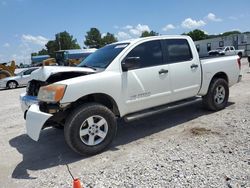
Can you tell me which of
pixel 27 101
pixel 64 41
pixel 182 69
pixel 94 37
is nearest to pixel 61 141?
pixel 27 101

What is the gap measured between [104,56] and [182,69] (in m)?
1.69

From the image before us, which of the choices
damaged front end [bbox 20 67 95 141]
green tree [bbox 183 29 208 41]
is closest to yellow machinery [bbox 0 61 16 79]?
damaged front end [bbox 20 67 95 141]

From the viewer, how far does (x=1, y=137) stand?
606 cm

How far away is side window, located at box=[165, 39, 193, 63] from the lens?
18.5 ft

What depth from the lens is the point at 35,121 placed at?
4262mm

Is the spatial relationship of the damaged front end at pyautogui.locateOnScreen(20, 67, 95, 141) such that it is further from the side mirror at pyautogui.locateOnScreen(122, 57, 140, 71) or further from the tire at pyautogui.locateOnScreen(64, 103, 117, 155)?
the side mirror at pyautogui.locateOnScreen(122, 57, 140, 71)

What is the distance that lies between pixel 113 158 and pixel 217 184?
5.60ft

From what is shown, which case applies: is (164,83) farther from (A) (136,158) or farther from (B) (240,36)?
(B) (240,36)

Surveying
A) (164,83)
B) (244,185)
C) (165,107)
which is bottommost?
(244,185)

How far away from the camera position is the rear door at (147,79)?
4.90 meters

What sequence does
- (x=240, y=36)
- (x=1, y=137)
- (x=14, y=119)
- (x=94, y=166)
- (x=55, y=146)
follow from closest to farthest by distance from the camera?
(x=94, y=166) → (x=55, y=146) → (x=1, y=137) → (x=14, y=119) → (x=240, y=36)

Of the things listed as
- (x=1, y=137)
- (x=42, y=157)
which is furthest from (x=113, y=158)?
(x=1, y=137)

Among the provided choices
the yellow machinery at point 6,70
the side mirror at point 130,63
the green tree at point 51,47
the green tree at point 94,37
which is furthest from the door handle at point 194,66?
the green tree at point 51,47

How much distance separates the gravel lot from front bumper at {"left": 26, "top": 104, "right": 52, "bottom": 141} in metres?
0.53
